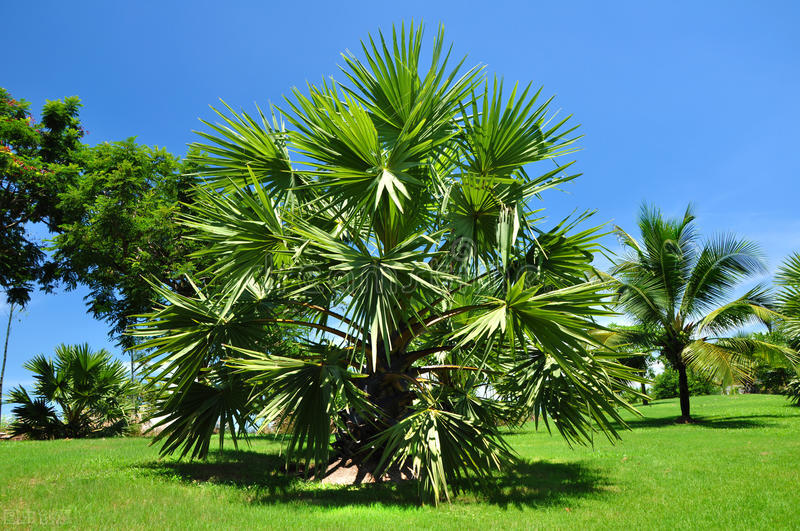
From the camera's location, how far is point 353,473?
309 inches

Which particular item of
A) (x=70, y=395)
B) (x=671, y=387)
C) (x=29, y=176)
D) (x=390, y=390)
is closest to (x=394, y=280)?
(x=390, y=390)

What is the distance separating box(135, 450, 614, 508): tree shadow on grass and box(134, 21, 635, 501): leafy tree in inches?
16.7

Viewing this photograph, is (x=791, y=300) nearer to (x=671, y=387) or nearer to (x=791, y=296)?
(x=791, y=296)

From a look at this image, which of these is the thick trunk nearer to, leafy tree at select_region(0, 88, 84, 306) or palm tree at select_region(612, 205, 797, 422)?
palm tree at select_region(612, 205, 797, 422)

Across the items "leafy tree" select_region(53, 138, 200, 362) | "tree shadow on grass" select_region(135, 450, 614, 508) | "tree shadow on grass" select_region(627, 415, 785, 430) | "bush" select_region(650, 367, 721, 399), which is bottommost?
"bush" select_region(650, 367, 721, 399)

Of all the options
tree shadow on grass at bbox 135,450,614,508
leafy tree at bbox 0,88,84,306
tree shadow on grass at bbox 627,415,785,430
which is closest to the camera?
tree shadow on grass at bbox 135,450,614,508

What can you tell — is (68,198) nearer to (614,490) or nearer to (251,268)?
(251,268)

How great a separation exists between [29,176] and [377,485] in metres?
19.7

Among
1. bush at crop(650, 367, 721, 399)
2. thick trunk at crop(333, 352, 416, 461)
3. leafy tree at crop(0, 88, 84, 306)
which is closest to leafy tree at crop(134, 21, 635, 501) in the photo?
thick trunk at crop(333, 352, 416, 461)

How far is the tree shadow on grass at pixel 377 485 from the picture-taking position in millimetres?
6309

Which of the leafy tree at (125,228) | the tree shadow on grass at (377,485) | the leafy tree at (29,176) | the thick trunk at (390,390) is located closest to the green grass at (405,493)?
the tree shadow on grass at (377,485)

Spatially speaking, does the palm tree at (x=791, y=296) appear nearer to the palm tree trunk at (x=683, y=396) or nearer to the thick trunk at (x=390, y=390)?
the palm tree trunk at (x=683, y=396)

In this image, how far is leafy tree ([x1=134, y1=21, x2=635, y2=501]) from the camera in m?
5.86

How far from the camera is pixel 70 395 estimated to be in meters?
13.3
